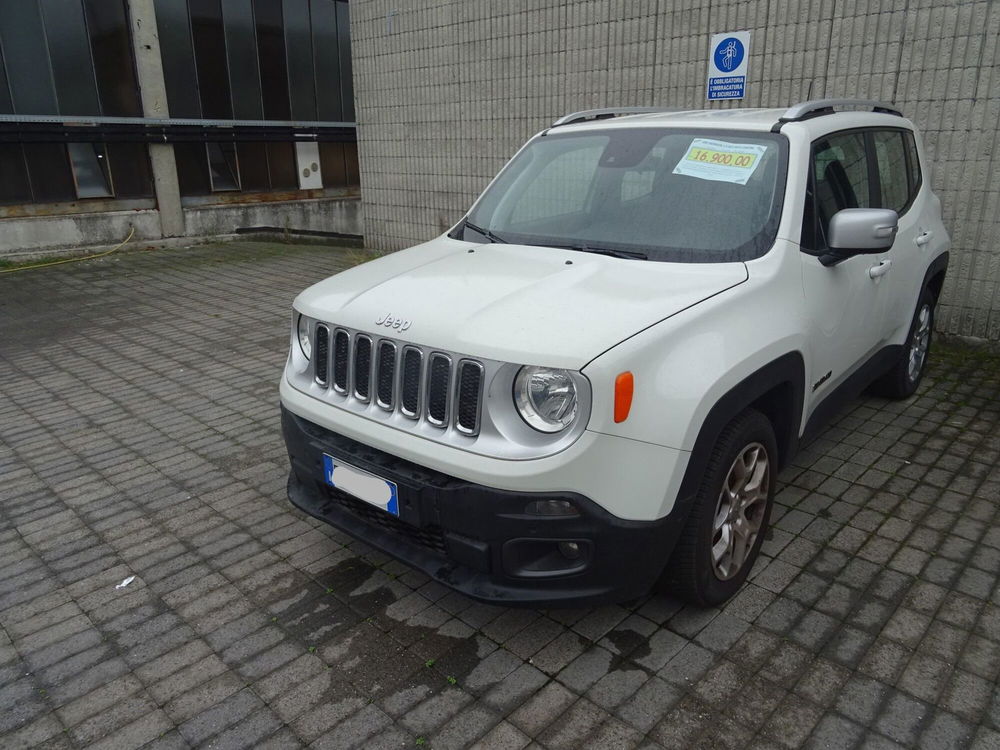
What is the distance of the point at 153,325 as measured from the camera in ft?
25.8

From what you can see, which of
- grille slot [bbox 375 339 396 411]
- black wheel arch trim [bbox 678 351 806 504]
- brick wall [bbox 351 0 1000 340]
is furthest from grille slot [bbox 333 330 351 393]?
brick wall [bbox 351 0 1000 340]

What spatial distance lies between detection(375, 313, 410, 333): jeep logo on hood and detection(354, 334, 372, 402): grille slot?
0.10 m

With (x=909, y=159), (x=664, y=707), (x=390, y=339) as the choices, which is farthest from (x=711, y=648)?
(x=909, y=159)

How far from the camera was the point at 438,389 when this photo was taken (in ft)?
8.67

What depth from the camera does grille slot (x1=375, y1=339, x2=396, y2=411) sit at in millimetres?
2816

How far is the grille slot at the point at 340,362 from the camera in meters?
3.03

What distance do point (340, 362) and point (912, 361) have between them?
4.07m

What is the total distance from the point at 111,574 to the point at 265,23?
538 inches

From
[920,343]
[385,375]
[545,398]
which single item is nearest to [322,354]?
[385,375]

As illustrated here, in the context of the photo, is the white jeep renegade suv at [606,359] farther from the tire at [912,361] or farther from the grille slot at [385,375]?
the tire at [912,361]

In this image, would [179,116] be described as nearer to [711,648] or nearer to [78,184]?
[78,184]

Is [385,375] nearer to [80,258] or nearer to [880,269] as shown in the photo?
[880,269]

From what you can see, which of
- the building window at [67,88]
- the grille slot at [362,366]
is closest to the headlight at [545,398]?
the grille slot at [362,366]

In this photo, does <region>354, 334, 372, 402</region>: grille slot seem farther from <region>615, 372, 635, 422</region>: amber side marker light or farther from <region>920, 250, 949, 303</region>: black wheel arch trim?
<region>920, 250, 949, 303</region>: black wheel arch trim
